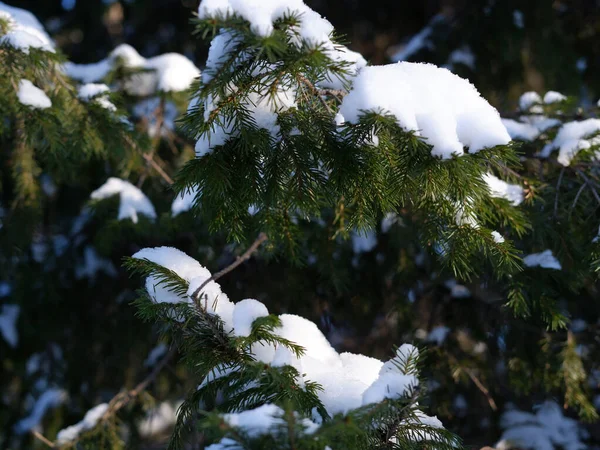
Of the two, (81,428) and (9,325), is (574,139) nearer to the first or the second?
(81,428)

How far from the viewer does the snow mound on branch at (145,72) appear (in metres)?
2.97

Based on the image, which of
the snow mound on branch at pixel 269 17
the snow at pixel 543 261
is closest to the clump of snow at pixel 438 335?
the snow at pixel 543 261

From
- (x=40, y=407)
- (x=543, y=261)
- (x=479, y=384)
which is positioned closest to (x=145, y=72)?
(x=543, y=261)

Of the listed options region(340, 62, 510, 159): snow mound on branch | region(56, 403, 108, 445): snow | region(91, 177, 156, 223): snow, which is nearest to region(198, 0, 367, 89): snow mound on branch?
region(340, 62, 510, 159): snow mound on branch

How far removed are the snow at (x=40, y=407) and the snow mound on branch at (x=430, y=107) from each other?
366 centimetres

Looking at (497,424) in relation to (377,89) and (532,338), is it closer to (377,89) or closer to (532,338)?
(532,338)

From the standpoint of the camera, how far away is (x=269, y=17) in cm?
124

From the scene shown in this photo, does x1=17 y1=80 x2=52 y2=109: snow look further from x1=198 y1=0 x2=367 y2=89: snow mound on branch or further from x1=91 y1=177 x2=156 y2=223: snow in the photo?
x1=198 y1=0 x2=367 y2=89: snow mound on branch

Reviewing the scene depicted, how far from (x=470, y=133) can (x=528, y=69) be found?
3430 millimetres

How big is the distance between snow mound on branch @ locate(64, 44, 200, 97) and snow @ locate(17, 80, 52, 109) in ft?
2.22

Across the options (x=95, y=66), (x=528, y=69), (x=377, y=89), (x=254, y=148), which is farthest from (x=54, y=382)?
(x=528, y=69)

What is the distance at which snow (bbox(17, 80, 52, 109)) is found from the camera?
218 centimetres

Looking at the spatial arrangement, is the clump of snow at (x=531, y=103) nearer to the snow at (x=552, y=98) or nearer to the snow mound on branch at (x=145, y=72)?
the snow at (x=552, y=98)

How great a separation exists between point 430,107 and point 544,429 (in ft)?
8.66
